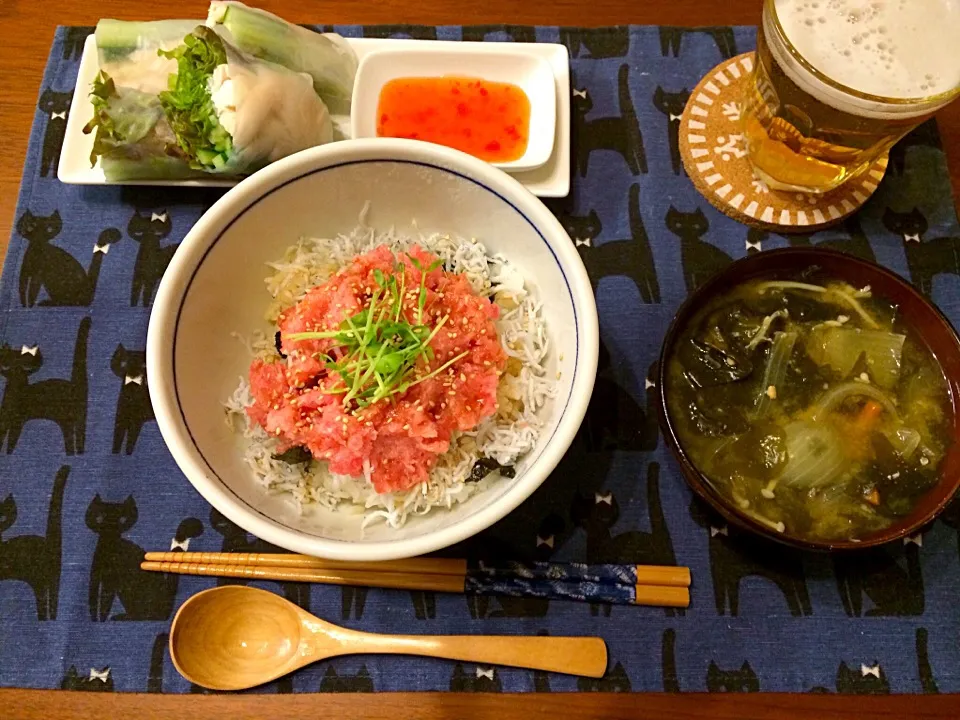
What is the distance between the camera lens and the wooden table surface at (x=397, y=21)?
1.56m

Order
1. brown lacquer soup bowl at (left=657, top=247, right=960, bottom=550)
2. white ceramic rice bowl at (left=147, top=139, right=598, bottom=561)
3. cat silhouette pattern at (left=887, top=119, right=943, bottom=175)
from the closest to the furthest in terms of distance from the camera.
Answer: white ceramic rice bowl at (left=147, top=139, right=598, bottom=561) → brown lacquer soup bowl at (left=657, top=247, right=960, bottom=550) → cat silhouette pattern at (left=887, top=119, right=943, bottom=175)

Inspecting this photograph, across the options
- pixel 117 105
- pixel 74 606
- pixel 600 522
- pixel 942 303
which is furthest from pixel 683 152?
pixel 74 606

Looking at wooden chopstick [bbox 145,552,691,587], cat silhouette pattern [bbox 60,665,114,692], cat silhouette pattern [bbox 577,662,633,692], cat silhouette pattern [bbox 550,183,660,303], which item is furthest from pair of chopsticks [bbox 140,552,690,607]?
cat silhouette pattern [bbox 550,183,660,303]

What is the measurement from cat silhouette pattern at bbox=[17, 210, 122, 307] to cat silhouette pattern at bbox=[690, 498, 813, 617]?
5.95 ft

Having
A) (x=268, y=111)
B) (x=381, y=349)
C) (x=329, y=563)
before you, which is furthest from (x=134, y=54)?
(x=329, y=563)

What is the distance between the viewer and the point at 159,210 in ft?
6.57

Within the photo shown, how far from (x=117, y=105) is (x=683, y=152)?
1.69m

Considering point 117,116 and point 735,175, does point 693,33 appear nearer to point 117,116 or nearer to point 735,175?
point 735,175

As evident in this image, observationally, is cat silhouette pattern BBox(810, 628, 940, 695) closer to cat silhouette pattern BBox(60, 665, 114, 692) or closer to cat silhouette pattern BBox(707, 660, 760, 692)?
cat silhouette pattern BBox(707, 660, 760, 692)

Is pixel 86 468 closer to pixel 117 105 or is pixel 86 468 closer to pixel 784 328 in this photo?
pixel 117 105

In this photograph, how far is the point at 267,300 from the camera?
1.74 metres

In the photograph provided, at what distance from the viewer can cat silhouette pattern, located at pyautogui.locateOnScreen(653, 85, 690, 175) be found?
2.05 m

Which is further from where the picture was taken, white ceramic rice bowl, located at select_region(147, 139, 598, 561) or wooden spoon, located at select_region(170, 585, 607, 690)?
wooden spoon, located at select_region(170, 585, 607, 690)

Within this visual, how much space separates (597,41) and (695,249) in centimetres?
80
